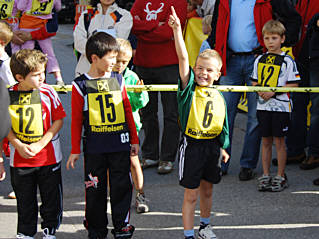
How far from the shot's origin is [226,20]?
560 cm

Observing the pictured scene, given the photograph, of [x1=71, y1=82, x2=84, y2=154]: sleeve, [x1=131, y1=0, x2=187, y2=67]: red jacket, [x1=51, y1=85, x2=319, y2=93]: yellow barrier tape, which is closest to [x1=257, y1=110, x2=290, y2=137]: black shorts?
[x1=51, y1=85, x2=319, y2=93]: yellow barrier tape

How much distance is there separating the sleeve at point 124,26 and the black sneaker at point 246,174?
5.90 feet

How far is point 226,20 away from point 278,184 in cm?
169

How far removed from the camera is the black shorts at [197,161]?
161 inches

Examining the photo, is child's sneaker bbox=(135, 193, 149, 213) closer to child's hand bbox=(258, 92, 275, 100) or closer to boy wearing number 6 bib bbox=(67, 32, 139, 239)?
boy wearing number 6 bib bbox=(67, 32, 139, 239)

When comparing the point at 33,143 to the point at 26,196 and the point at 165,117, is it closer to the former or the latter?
the point at 26,196

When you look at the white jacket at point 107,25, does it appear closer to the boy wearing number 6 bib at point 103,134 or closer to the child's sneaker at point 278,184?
the boy wearing number 6 bib at point 103,134

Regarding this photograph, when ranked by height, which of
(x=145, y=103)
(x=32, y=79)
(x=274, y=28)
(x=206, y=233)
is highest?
(x=274, y=28)

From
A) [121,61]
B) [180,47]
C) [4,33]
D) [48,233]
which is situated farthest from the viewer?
[4,33]

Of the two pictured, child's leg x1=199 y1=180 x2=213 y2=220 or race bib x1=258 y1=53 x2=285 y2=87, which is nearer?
child's leg x1=199 y1=180 x2=213 y2=220

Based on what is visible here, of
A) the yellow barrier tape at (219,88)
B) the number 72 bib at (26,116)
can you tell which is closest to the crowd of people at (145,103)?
the number 72 bib at (26,116)

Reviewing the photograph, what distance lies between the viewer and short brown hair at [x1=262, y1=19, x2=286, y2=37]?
16.9 ft

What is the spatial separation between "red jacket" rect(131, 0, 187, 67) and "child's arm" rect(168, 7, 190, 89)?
71.7 inches

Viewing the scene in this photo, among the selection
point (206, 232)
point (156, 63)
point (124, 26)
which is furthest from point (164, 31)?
point (206, 232)
